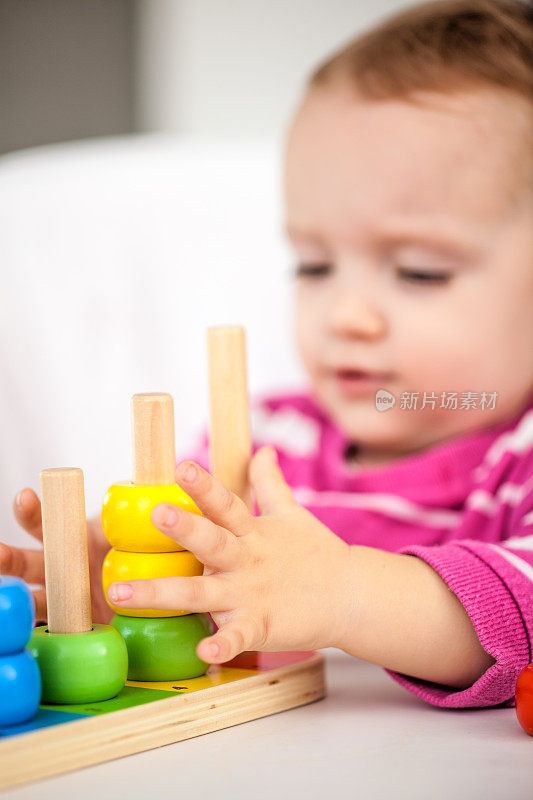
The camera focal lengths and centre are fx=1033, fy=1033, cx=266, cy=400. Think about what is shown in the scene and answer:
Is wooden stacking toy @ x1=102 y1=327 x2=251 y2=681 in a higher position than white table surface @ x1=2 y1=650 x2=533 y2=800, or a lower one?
higher

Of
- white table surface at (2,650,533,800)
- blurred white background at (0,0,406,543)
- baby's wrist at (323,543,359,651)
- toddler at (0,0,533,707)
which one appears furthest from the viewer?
blurred white background at (0,0,406,543)

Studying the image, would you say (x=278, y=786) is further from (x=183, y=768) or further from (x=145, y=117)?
(x=145, y=117)

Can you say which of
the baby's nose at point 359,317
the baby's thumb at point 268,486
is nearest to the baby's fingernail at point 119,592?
the baby's thumb at point 268,486

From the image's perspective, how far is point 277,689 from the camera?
0.54 m

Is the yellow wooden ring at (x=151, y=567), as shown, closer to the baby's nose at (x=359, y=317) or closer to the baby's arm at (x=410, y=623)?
the baby's arm at (x=410, y=623)

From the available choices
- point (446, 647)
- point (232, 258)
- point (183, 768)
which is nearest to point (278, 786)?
point (183, 768)

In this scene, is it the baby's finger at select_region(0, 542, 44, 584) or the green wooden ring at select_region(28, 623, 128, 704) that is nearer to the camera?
the green wooden ring at select_region(28, 623, 128, 704)

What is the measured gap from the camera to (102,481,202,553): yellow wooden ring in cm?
50

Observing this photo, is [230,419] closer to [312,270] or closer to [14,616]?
[14,616]

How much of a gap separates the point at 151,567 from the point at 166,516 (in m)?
0.07

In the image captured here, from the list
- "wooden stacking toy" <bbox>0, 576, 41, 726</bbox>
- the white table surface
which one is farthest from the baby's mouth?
"wooden stacking toy" <bbox>0, 576, 41, 726</bbox>

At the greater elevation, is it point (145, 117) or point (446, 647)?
point (145, 117)

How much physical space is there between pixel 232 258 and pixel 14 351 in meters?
0.34

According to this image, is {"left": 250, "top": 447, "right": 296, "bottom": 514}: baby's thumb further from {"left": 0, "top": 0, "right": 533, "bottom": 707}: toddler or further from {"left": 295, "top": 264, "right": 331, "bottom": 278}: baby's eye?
{"left": 295, "top": 264, "right": 331, "bottom": 278}: baby's eye
